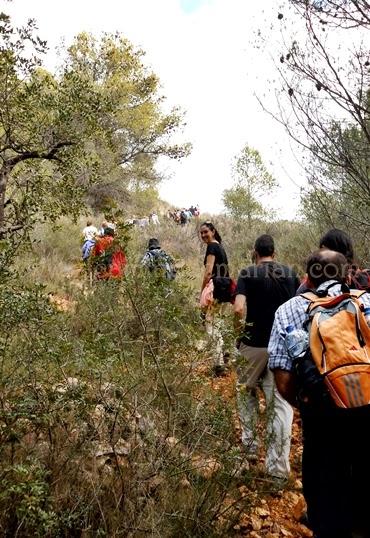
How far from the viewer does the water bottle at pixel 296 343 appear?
2066mm

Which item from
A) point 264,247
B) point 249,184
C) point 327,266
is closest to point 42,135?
point 264,247

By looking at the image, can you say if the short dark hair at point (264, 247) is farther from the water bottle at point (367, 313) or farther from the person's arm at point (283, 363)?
the water bottle at point (367, 313)

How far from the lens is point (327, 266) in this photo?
230 centimetres

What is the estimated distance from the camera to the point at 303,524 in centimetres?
301

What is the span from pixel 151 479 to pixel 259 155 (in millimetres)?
23184

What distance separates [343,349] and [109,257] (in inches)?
63.3

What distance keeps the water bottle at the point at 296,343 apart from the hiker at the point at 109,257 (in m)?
1.19

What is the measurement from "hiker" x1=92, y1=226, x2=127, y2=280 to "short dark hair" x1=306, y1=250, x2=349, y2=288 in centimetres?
116

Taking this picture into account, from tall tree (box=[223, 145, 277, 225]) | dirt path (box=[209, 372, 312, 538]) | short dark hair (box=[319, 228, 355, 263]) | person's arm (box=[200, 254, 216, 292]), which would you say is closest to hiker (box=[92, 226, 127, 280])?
dirt path (box=[209, 372, 312, 538])

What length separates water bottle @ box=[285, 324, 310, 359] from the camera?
2.07m

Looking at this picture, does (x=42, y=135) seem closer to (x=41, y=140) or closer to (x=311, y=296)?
(x=41, y=140)

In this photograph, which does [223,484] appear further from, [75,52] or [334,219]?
[75,52]

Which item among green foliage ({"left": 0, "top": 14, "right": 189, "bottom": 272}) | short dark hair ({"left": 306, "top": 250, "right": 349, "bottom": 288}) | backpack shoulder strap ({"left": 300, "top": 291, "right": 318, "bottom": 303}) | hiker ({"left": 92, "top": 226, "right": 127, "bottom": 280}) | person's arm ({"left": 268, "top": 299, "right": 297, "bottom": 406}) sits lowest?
person's arm ({"left": 268, "top": 299, "right": 297, "bottom": 406})

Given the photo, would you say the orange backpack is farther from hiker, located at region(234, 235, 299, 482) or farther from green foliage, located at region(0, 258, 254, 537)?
hiker, located at region(234, 235, 299, 482)
